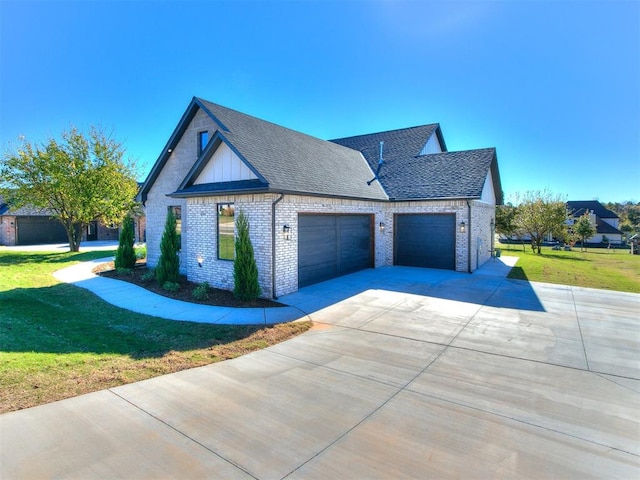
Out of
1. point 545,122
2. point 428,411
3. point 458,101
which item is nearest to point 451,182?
point 458,101

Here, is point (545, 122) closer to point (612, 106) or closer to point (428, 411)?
point (612, 106)

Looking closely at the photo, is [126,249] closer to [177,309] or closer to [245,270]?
[177,309]

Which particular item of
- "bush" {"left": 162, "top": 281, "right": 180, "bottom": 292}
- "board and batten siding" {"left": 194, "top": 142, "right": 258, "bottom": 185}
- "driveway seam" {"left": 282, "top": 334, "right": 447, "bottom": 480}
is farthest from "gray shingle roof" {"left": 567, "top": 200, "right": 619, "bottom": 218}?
"bush" {"left": 162, "top": 281, "right": 180, "bottom": 292}

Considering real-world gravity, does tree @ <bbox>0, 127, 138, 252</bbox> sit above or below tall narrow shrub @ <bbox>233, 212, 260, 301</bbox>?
above

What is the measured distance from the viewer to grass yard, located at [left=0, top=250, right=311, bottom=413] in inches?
187

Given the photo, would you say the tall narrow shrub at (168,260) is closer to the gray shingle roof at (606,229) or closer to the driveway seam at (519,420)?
the driveway seam at (519,420)

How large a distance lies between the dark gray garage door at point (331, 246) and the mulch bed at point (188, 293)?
2259 millimetres

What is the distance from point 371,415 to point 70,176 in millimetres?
23014

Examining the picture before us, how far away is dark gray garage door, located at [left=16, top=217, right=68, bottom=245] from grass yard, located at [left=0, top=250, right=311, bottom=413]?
23842 millimetres

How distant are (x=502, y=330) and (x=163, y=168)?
15.0 m

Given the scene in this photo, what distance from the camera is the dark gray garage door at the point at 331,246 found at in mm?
11641

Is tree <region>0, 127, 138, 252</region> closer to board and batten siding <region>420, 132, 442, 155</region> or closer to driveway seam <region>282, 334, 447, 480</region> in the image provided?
board and batten siding <region>420, 132, 442, 155</region>

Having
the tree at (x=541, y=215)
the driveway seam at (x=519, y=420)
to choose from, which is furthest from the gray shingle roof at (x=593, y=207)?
the driveway seam at (x=519, y=420)

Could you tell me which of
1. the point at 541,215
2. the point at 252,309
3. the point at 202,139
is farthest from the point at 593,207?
the point at 252,309
